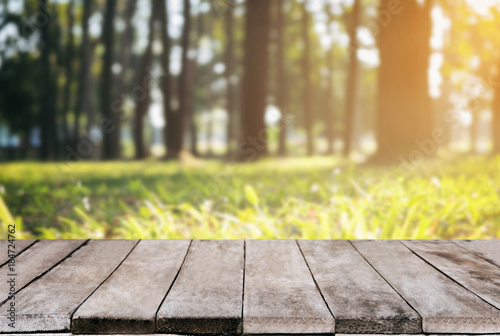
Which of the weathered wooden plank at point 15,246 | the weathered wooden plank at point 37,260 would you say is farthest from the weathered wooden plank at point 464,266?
the weathered wooden plank at point 15,246

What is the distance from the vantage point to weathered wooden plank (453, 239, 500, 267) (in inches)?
85.4

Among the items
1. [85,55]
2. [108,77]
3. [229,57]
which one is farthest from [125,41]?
[108,77]

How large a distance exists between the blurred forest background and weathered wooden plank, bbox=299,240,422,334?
104 centimetres

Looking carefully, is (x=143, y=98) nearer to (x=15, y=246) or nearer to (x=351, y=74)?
(x=351, y=74)

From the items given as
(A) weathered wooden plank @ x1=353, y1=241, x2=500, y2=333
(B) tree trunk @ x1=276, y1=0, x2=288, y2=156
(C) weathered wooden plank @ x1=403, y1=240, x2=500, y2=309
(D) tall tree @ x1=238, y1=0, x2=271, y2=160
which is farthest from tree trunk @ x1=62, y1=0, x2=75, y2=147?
(A) weathered wooden plank @ x1=353, y1=241, x2=500, y2=333

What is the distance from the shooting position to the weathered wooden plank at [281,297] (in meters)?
1.42

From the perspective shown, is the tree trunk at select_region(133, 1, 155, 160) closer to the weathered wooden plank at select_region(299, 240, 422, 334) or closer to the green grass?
the green grass

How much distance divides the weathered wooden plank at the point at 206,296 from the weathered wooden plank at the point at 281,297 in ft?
0.14

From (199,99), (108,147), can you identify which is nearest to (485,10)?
(108,147)

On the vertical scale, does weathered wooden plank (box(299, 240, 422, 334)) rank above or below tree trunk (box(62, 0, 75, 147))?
below

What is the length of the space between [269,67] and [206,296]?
8.46 meters

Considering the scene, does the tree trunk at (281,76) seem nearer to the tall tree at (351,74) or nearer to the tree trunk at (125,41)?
the tall tree at (351,74)

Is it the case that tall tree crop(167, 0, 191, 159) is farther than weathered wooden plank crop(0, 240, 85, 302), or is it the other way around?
tall tree crop(167, 0, 191, 159)

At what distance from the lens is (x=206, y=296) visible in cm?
160
